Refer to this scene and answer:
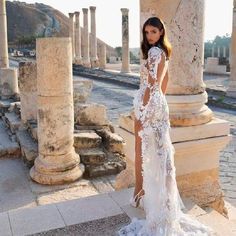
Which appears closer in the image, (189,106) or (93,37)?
(189,106)

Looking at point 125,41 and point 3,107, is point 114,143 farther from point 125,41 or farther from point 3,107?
point 125,41

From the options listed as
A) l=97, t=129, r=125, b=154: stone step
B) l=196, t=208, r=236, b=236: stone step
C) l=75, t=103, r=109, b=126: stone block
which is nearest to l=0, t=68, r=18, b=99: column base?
l=75, t=103, r=109, b=126: stone block

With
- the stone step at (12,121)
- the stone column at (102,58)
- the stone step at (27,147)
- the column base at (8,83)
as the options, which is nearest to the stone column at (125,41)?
the stone column at (102,58)

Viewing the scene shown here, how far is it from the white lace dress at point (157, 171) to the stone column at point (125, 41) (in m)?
21.1

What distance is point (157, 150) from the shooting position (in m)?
2.95

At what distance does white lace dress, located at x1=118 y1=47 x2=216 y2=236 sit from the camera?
9.48 ft

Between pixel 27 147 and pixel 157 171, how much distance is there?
425cm

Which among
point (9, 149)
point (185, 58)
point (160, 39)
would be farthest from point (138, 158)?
point (9, 149)

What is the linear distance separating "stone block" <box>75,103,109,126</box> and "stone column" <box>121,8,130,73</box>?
53.9ft

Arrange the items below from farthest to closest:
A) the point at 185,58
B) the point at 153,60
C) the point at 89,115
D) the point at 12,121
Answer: the point at 12,121 → the point at 89,115 → the point at 185,58 → the point at 153,60

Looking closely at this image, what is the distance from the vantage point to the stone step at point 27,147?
6468mm

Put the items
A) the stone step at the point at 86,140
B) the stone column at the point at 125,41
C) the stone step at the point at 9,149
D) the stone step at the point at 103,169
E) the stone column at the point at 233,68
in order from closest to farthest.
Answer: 1. the stone step at the point at 103,169
2. the stone step at the point at 86,140
3. the stone step at the point at 9,149
4. the stone column at the point at 233,68
5. the stone column at the point at 125,41

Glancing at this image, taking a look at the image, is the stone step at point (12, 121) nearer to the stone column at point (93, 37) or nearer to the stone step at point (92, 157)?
the stone step at point (92, 157)

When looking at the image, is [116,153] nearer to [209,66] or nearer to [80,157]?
[80,157]
